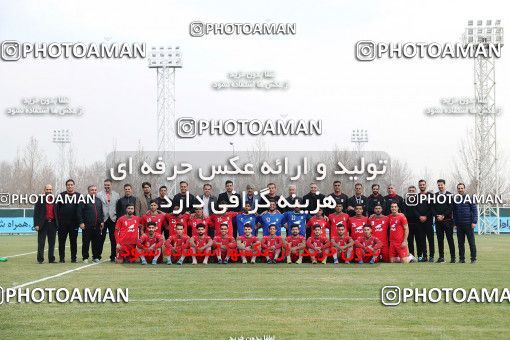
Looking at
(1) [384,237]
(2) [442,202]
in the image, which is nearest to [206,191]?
(1) [384,237]

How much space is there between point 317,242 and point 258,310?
7.93m

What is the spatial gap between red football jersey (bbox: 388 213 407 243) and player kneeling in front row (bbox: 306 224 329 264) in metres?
1.66

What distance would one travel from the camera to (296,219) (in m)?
17.5

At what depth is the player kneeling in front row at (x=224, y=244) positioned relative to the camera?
56.6 feet

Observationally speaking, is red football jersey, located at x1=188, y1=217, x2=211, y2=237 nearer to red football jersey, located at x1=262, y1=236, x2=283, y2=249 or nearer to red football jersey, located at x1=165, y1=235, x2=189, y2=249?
red football jersey, located at x1=165, y1=235, x2=189, y2=249

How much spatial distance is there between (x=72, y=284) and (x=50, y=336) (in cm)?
→ 489

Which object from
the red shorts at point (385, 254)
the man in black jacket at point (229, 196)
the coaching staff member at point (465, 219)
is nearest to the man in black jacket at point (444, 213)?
the coaching staff member at point (465, 219)

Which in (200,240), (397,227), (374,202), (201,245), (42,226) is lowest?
(201,245)

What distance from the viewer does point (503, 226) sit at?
4494 cm

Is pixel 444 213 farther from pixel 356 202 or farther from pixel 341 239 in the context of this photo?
pixel 341 239

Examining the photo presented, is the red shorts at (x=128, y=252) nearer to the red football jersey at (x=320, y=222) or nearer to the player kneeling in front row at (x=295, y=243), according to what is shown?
the player kneeling in front row at (x=295, y=243)

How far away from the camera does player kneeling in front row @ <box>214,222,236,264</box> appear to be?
17250 mm

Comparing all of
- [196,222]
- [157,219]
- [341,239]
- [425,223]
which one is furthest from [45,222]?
[425,223]

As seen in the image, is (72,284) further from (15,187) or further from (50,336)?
(15,187)
